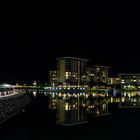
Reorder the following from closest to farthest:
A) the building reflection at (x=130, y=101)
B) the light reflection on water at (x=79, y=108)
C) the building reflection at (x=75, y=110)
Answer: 1. the building reflection at (x=75, y=110)
2. the light reflection on water at (x=79, y=108)
3. the building reflection at (x=130, y=101)

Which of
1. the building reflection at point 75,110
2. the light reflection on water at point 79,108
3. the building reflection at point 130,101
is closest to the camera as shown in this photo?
the building reflection at point 75,110

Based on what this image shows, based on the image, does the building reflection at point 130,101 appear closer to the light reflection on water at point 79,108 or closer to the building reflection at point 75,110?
the light reflection on water at point 79,108

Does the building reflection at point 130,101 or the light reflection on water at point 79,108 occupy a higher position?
the light reflection on water at point 79,108

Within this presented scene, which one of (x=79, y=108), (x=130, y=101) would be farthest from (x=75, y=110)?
(x=130, y=101)

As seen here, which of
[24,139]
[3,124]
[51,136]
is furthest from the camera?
[3,124]

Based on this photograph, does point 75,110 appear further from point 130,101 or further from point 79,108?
point 130,101

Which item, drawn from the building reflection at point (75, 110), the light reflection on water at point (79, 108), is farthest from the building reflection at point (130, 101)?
the building reflection at point (75, 110)

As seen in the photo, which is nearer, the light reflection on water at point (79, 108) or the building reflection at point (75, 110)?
the building reflection at point (75, 110)

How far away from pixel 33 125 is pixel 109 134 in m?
7.95

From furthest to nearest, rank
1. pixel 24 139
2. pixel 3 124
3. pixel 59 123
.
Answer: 1. pixel 59 123
2. pixel 3 124
3. pixel 24 139

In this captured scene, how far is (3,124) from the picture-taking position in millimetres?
23922

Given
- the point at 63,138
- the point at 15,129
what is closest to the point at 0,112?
the point at 15,129

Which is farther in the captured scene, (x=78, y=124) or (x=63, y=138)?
(x=78, y=124)

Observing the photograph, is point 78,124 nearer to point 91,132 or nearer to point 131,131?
point 91,132
